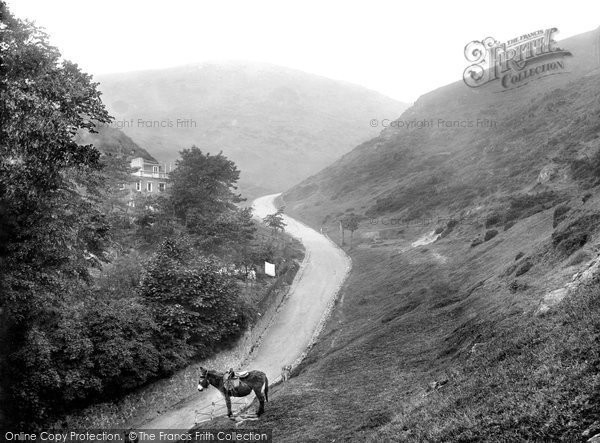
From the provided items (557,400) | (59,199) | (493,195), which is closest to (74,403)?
(59,199)

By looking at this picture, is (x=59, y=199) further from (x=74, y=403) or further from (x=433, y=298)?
(x=433, y=298)

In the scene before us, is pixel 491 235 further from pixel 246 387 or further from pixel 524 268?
pixel 246 387

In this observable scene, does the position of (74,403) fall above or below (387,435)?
below

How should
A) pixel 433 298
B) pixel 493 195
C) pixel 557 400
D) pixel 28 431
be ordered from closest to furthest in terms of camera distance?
pixel 557 400
pixel 28 431
pixel 433 298
pixel 493 195

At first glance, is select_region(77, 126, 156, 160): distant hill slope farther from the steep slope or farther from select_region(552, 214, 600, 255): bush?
select_region(552, 214, 600, 255): bush

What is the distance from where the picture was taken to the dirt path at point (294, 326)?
21680 mm

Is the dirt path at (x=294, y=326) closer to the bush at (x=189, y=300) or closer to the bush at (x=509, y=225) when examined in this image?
the bush at (x=189, y=300)

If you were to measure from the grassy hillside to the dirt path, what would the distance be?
6.42ft

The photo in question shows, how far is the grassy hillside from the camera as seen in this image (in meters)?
9.15

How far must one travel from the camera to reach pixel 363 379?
1808 centimetres

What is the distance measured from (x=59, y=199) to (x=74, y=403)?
28.4 feet

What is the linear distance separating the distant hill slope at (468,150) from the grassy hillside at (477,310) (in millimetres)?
455

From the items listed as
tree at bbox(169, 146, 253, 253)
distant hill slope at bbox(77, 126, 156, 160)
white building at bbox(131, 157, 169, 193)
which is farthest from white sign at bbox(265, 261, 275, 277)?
distant hill slope at bbox(77, 126, 156, 160)

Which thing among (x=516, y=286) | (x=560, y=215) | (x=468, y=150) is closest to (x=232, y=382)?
(x=516, y=286)
